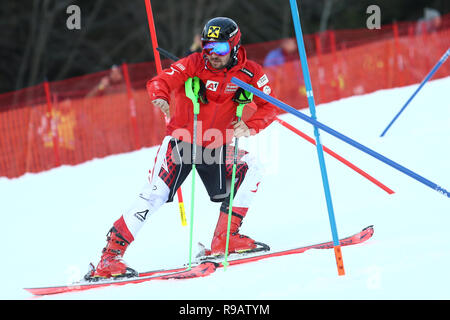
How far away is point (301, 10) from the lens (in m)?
24.8

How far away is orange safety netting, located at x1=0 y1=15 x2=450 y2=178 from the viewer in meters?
10.7

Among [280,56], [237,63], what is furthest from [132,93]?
[237,63]

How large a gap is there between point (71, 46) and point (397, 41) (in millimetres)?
12049

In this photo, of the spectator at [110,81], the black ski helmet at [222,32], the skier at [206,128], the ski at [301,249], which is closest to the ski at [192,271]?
the ski at [301,249]

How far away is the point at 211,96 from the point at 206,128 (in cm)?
25

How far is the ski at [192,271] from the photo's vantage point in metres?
4.32

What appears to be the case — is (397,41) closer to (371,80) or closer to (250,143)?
(371,80)

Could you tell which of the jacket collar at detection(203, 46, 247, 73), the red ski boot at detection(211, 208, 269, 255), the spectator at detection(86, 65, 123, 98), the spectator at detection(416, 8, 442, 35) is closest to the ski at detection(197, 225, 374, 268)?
the red ski boot at detection(211, 208, 269, 255)

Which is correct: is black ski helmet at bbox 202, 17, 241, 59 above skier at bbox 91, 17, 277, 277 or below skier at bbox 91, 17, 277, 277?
above

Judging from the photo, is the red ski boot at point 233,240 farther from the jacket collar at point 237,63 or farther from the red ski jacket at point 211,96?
the jacket collar at point 237,63

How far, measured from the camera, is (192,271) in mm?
4320

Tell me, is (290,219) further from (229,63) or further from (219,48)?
(219,48)

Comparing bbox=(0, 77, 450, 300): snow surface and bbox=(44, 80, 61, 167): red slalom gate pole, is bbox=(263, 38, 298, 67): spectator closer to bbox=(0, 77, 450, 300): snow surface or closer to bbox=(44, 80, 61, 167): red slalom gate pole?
bbox=(0, 77, 450, 300): snow surface

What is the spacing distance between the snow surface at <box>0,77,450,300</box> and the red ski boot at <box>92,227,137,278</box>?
1.44 feet
